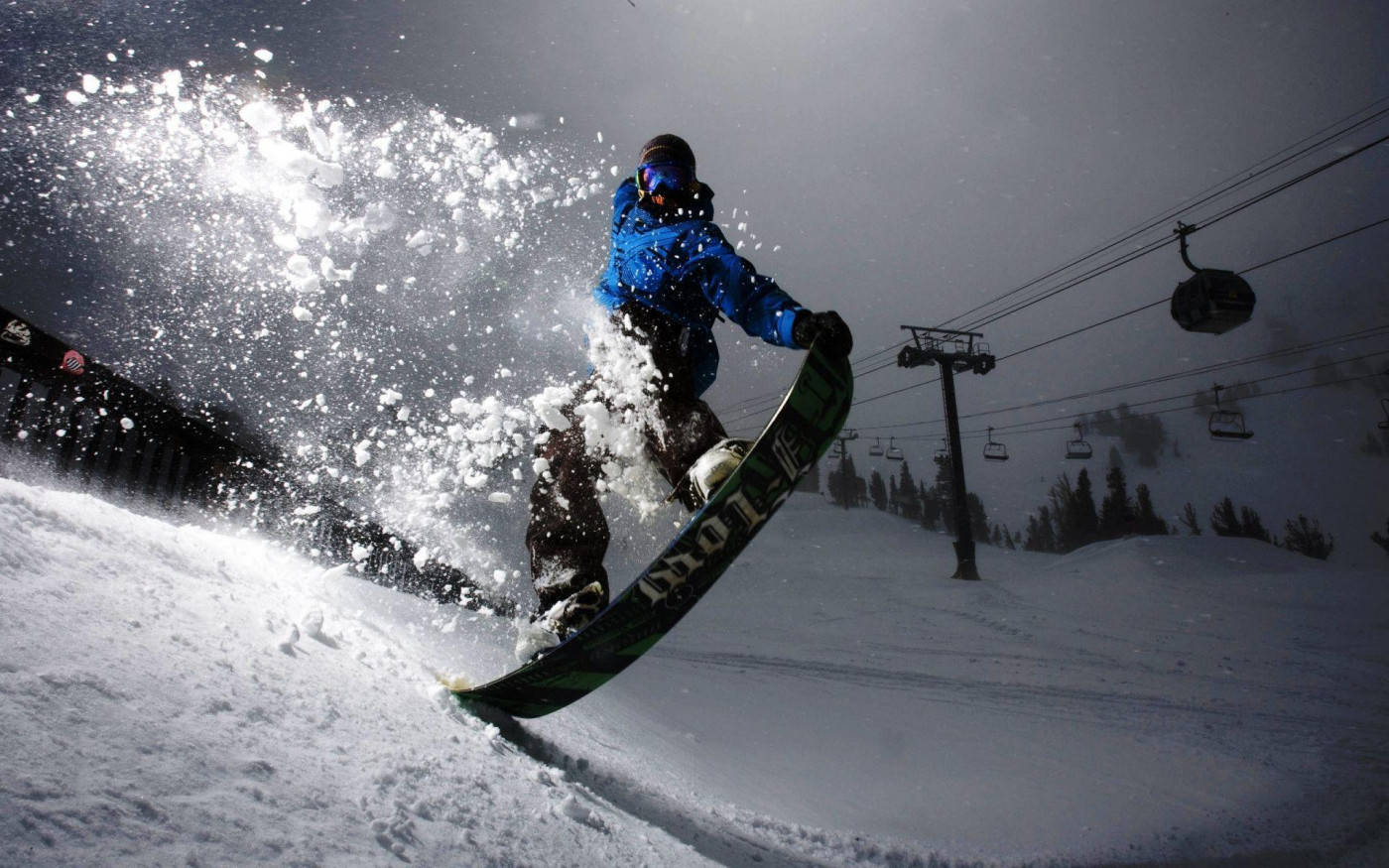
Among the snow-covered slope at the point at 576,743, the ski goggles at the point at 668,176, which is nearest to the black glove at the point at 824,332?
the ski goggles at the point at 668,176

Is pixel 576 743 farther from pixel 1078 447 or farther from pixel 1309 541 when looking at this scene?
pixel 1309 541

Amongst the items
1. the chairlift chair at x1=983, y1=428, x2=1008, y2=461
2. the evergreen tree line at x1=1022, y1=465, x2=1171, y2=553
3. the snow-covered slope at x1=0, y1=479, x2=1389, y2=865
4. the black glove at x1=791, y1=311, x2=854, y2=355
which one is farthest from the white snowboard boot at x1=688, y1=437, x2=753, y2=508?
the evergreen tree line at x1=1022, y1=465, x2=1171, y2=553

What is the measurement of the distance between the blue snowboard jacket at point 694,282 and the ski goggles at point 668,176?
0.09m

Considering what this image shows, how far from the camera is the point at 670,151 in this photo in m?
2.62

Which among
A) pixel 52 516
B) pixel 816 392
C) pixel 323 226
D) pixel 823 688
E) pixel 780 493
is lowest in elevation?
pixel 823 688

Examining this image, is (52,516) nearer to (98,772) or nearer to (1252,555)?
(98,772)

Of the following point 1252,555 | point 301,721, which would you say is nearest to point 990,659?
point 301,721

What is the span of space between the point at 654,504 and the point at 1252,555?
2530cm

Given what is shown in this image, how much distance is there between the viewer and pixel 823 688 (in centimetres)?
441

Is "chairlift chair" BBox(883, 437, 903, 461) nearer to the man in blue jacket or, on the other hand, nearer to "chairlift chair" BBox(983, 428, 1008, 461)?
"chairlift chair" BBox(983, 428, 1008, 461)

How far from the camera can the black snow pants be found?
2.24 m

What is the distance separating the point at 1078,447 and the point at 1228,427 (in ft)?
23.6

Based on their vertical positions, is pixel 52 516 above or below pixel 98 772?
above

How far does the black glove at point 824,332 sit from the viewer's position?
80.5 inches
